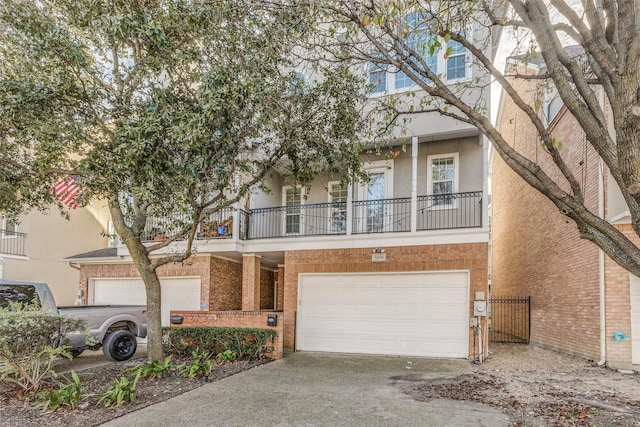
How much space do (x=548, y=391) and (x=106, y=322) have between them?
9151 mm

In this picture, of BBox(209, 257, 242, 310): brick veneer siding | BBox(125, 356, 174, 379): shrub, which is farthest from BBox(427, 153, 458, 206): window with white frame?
BBox(125, 356, 174, 379): shrub

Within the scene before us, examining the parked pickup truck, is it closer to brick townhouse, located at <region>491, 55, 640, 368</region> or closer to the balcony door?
the balcony door

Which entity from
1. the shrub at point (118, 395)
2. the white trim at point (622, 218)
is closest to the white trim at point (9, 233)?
the shrub at point (118, 395)

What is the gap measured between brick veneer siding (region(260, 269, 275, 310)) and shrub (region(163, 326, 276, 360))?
13.0 feet

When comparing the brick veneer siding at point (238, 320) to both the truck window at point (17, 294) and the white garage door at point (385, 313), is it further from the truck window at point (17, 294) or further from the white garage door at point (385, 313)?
the truck window at point (17, 294)

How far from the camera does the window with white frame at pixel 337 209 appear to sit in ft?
37.3

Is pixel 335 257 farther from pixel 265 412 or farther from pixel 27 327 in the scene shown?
pixel 27 327

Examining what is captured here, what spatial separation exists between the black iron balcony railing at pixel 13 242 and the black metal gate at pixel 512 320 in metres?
16.8

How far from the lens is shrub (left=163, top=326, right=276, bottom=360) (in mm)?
9172

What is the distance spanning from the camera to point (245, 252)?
11.4 metres

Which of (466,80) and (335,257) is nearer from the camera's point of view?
(466,80)

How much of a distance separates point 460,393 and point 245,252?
6.85m

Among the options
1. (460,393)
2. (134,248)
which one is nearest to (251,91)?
(134,248)

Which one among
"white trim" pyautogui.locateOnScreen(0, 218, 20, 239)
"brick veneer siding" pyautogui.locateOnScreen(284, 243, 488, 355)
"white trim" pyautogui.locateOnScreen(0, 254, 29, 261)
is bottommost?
"white trim" pyautogui.locateOnScreen(0, 254, 29, 261)
